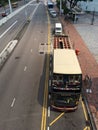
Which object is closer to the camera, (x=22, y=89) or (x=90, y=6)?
(x=22, y=89)

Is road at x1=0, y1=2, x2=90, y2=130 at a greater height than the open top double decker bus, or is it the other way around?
the open top double decker bus

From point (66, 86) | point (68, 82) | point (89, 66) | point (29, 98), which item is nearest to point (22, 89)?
point (29, 98)

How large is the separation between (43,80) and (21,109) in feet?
20.9

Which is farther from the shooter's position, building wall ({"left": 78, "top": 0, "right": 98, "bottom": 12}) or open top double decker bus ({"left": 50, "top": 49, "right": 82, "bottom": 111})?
building wall ({"left": 78, "top": 0, "right": 98, "bottom": 12})

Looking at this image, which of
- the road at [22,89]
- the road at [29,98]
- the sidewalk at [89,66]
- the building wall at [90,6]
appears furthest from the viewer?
the building wall at [90,6]

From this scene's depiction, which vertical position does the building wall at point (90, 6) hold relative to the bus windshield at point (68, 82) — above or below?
below

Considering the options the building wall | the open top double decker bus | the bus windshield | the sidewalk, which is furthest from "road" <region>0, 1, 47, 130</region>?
the building wall

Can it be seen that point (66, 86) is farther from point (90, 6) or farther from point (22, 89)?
point (90, 6)

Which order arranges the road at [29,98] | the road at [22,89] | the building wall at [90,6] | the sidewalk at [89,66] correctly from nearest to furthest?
the road at [29,98] → the road at [22,89] → the sidewalk at [89,66] → the building wall at [90,6]

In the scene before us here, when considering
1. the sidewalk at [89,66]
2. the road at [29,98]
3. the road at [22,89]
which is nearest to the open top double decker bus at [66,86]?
the road at [29,98]

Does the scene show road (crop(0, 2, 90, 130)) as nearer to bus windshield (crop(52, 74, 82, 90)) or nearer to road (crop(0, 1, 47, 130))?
road (crop(0, 1, 47, 130))

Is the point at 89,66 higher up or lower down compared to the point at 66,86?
lower down

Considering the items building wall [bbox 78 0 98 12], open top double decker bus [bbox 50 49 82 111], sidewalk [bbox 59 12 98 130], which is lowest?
building wall [bbox 78 0 98 12]

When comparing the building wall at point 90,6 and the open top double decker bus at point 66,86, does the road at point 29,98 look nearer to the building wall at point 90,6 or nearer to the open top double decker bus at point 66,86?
the open top double decker bus at point 66,86
